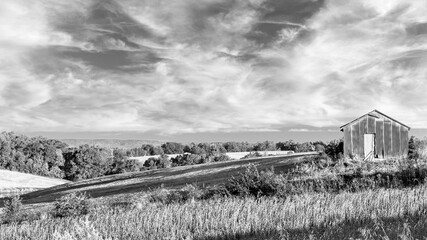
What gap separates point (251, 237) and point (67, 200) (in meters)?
11.5

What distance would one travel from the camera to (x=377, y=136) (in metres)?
34.6

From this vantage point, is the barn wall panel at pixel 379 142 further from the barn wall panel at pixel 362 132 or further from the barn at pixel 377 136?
the barn wall panel at pixel 362 132

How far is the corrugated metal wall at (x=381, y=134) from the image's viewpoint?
3434 cm

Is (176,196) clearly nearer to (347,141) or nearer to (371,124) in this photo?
(347,141)

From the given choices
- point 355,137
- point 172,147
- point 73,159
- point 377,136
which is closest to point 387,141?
point 377,136

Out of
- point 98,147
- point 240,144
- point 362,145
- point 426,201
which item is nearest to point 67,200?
point 426,201

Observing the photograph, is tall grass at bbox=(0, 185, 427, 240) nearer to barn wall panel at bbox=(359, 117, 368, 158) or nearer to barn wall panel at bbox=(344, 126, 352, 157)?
barn wall panel at bbox=(344, 126, 352, 157)

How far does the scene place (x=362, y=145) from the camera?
3438cm

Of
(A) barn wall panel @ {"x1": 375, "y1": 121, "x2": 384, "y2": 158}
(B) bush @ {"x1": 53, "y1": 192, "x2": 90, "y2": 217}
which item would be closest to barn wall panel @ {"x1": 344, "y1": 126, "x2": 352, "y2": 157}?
(A) barn wall panel @ {"x1": 375, "y1": 121, "x2": 384, "y2": 158}

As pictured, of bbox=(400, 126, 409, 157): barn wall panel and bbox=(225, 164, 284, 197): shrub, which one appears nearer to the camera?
bbox=(225, 164, 284, 197): shrub

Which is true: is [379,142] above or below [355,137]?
below

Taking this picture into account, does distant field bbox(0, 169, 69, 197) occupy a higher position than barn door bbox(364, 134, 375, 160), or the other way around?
barn door bbox(364, 134, 375, 160)

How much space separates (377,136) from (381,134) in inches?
14.4

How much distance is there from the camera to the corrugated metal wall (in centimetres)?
3434
